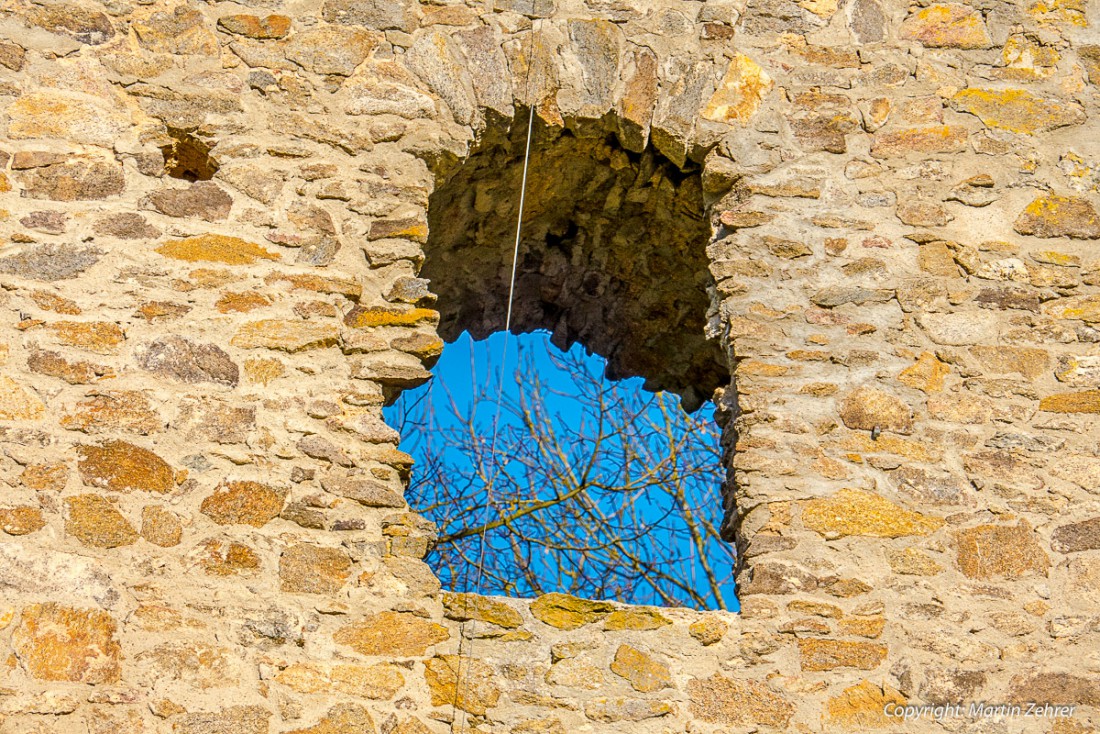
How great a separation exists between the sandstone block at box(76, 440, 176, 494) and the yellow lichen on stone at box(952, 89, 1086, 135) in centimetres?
295

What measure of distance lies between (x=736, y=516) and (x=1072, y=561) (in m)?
0.98

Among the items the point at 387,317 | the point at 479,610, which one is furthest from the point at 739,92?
the point at 479,610

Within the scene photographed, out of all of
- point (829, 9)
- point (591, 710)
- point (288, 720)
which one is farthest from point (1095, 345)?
point (288, 720)

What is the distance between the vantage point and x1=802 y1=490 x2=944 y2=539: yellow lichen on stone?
12.5 feet

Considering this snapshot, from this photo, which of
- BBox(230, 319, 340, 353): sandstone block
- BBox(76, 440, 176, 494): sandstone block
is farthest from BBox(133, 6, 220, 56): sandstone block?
BBox(76, 440, 176, 494): sandstone block

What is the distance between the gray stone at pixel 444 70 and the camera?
440cm

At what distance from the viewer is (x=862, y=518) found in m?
3.84

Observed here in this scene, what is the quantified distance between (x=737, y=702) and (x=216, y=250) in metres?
2.04

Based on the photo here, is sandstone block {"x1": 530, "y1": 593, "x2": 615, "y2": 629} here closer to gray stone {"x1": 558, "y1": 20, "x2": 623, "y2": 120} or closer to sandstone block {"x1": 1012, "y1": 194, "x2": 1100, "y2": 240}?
gray stone {"x1": 558, "y1": 20, "x2": 623, "y2": 120}

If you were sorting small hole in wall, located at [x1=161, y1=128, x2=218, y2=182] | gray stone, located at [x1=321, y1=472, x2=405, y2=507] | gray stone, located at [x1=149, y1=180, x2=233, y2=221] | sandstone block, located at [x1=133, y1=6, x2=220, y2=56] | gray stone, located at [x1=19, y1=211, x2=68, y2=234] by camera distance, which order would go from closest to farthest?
gray stone, located at [x1=321, y1=472, x2=405, y2=507], gray stone, located at [x1=19, y1=211, x2=68, y2=234], gray stone, located at [x1=149, y1=180, x2=233, y2=221], small hole in wall, located at [x1=161, y1=128, x2=218, y2=182], sandstone block, located at [x1=133, y1=6, x2=220, y2=56]

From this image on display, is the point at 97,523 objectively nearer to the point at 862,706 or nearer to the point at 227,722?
the point at 227,722

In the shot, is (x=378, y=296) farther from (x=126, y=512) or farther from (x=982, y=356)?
(x=982, y=356)

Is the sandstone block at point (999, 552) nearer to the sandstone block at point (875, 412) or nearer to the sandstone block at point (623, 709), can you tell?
the sandstone block at point (875, 412)

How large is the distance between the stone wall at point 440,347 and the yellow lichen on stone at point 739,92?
18 millimetres
